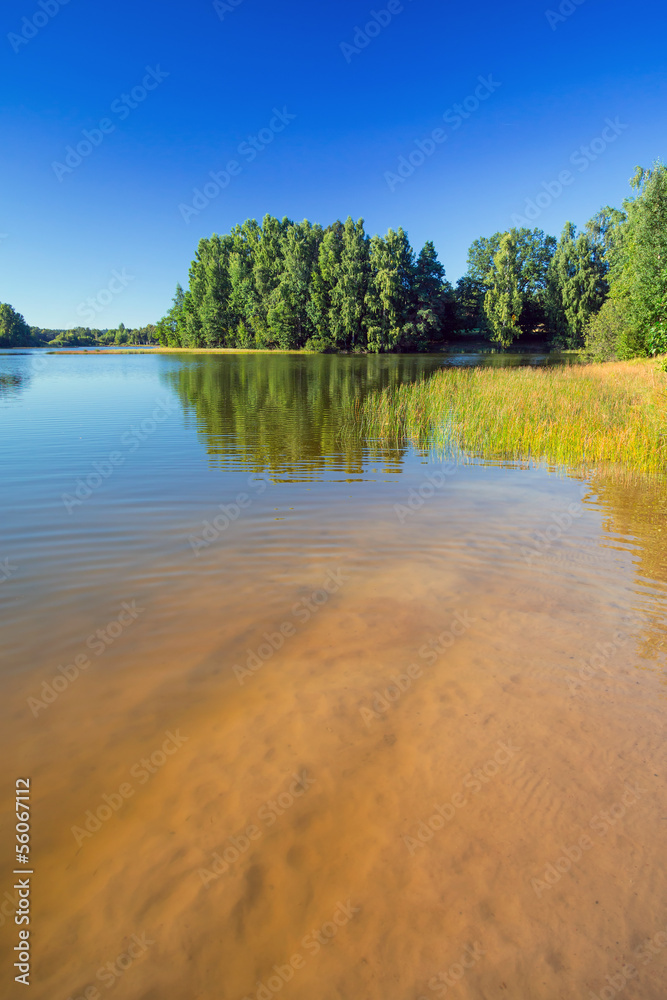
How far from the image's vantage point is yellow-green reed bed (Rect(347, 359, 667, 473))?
38.4ft

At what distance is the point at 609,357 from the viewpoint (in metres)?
40.2

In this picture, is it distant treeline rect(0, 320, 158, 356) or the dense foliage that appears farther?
distant treeline rect(0, 320, 158, 356)

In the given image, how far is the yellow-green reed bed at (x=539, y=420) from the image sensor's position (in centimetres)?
1170

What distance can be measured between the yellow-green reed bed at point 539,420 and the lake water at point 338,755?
461 cm

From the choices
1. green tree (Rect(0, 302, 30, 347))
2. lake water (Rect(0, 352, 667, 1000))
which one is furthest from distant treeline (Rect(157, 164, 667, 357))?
green tree (Rect(0, 302, 30, 347))

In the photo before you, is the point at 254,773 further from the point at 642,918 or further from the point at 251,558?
the point at 251,558

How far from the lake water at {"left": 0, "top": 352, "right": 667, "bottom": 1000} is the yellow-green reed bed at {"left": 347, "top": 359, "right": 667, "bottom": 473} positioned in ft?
15.1

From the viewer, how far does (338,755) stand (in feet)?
10.7

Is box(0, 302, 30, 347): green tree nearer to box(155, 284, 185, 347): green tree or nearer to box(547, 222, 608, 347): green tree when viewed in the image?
box(155, 284, 185, 347): green tree

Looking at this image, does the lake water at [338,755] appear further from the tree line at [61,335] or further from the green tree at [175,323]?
the tree line at [61,335]

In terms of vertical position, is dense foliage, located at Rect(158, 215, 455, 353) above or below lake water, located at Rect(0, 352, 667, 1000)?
above

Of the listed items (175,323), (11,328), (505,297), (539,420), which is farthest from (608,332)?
(11,328)

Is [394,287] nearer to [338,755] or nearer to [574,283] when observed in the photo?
[574,283]

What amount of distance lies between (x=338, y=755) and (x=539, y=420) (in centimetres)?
1338
